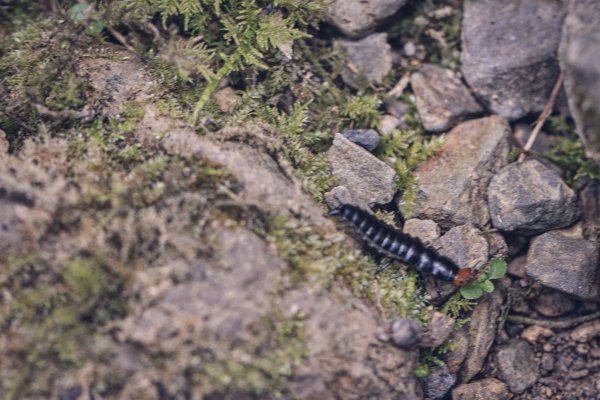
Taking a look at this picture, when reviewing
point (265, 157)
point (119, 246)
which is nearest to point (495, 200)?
point (265, 157)

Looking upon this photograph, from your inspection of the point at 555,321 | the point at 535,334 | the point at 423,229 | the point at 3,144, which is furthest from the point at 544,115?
the point at 3,144

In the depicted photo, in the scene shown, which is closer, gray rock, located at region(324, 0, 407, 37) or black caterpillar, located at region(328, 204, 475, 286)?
black caterpillar, located at region(328, 204, 475, 286)

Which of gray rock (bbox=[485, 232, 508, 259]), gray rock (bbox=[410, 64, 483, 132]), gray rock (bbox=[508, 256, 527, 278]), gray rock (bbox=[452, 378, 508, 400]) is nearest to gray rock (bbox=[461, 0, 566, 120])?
gray rock (bbox=[410, 64, 483, 132])

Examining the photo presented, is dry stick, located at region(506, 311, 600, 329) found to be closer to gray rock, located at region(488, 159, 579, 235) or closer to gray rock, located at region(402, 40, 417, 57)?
gray rock, located at region(488, 159, 579, 235)

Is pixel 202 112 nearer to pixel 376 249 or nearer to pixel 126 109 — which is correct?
pixel 126 109

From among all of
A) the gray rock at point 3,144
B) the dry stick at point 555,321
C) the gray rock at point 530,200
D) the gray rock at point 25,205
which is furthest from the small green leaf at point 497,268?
the gray rock at point 3,144

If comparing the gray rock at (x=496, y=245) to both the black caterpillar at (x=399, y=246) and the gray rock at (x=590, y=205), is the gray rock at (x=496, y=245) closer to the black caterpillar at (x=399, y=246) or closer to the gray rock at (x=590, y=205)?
the black caterpillar at (x=399, y=246)
